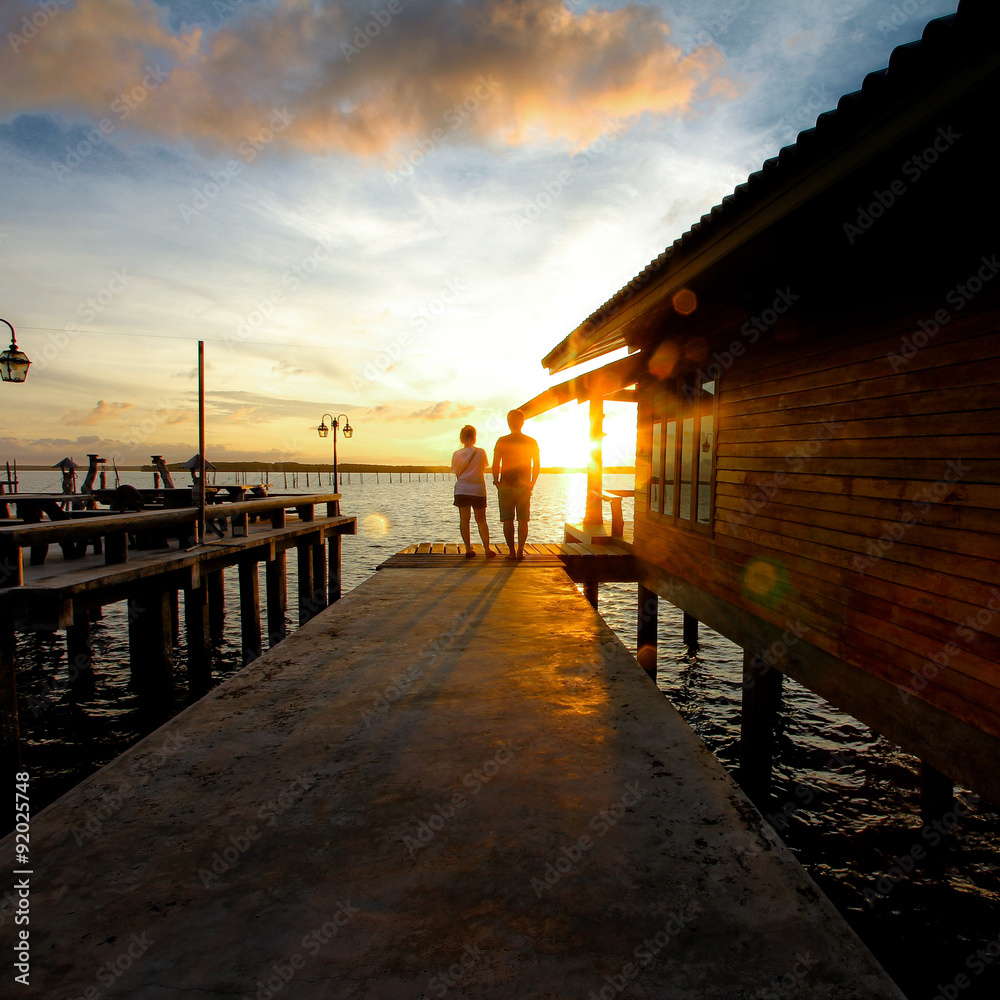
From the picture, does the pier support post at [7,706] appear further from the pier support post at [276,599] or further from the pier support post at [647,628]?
the pier support post at [647,628]

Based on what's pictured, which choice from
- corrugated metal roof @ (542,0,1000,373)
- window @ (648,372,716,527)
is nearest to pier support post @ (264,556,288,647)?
window @ (648,372,716,527)

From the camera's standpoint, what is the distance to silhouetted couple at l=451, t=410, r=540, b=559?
780 cm

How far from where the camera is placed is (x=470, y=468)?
7855 mm

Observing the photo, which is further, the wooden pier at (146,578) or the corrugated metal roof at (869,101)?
the wooden pier at (146,578)

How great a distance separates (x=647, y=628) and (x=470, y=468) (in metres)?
4.69

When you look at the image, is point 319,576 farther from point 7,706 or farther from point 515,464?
point 7,706

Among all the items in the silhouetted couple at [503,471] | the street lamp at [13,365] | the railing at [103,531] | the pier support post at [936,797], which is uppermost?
the street lamp at [13,365]

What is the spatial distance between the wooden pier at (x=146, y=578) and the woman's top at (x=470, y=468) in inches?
142

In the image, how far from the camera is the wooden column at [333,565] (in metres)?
15.2

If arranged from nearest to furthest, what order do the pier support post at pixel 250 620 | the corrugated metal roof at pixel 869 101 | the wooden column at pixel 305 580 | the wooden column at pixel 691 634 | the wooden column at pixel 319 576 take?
the corrugated metal roof at pixel 869 101
the pier support post at pixel 250 620
the wooden column at pixel 691 634
the wooden column at pixel 305 580
the wooden column at pixel 319 576

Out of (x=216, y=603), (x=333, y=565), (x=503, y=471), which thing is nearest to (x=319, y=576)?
(x=333, y=565)

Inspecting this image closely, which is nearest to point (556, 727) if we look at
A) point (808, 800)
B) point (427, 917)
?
point (427, 917)

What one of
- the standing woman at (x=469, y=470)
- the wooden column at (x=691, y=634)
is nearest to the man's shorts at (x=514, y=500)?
the standing woman at (x=469, y=470)

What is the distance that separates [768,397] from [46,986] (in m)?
6.42
